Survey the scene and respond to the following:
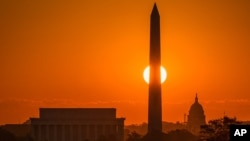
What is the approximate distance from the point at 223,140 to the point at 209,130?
77.5 ft

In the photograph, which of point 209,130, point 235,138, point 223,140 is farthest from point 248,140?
point 209,130

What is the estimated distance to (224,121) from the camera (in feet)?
602

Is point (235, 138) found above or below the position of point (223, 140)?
below

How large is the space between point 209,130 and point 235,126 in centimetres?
11788

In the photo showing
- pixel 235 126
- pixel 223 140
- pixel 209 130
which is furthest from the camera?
pixel 209 130

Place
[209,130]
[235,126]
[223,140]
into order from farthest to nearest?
[209,130]
[223,140]
[235,126]

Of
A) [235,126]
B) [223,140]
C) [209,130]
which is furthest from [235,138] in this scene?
[209,130]

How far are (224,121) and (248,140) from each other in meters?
120

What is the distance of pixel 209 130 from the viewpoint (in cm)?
18088

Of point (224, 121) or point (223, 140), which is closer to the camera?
point (223, 140)

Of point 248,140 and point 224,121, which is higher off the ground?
point 224,121

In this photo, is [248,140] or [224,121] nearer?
→ [248,140]

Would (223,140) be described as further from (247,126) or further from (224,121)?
(247,126)

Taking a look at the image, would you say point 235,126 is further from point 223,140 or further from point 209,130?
point 209,130
